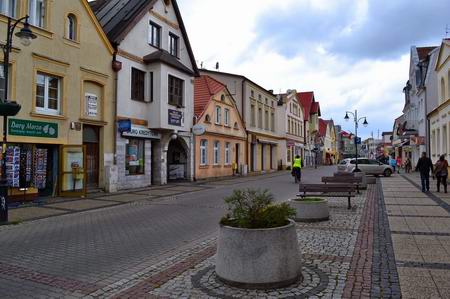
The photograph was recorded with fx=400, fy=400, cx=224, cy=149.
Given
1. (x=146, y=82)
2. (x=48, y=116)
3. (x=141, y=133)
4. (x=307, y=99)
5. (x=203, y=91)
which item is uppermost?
(x=307, y=99)

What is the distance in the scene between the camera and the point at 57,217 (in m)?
11.7

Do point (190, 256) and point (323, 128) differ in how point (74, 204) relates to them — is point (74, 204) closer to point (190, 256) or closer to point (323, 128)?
point (190, 256)

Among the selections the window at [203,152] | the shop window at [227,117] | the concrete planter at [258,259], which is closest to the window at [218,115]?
the shop window at [227,117]

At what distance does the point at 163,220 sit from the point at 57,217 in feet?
10.7

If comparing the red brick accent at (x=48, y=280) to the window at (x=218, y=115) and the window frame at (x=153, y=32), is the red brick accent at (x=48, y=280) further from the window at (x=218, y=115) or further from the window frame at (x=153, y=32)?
the window at (x=218, y=115)

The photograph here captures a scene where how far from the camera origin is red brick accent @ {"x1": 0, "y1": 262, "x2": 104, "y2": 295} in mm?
5293

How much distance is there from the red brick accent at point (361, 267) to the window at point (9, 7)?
14.1 meters

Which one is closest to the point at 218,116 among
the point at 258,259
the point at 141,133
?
the point at 141,133

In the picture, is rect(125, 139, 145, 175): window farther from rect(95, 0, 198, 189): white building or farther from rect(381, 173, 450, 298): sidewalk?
rect(381, 173, 450, 298): sidewalk

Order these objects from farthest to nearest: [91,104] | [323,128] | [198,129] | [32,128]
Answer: [323,128] < [198,129] < [91,104] < [32,128]

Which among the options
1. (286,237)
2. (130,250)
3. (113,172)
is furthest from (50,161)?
(286,237)

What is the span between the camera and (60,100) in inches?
664

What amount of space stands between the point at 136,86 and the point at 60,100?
5.66 meters

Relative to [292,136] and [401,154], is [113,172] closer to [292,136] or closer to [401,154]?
[292,136]
